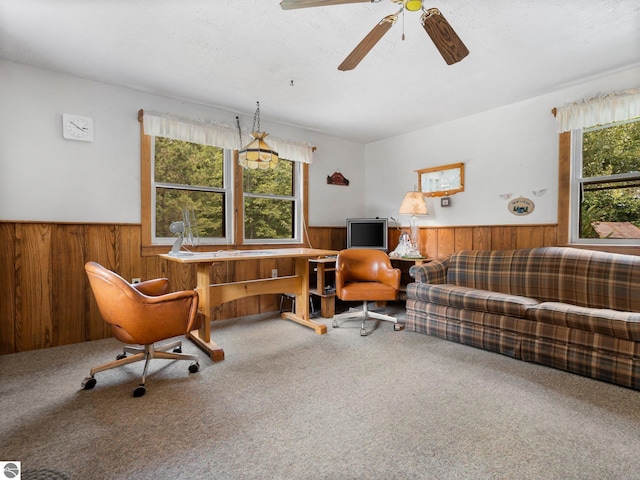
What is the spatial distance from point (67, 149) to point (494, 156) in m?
4.51

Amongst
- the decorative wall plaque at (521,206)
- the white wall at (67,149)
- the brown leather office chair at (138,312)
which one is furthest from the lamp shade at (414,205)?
the brown leather office chair at (138,312)

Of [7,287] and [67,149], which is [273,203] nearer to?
[67,149]

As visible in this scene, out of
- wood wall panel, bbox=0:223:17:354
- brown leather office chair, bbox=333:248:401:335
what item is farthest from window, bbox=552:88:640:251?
wood wall panel, bbox=0:223:17:354

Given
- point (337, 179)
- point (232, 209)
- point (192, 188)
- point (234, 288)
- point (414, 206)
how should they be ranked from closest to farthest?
1. point (234, 288)
2. point (192, 188)
3. point (232, 209)
4. point (414, 206)
5. point (337, 179)

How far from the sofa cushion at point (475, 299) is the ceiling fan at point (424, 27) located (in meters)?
1.97

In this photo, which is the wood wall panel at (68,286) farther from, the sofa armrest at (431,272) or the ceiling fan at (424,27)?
the sofa armrest at (431,272)

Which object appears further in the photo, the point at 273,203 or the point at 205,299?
the point at 273,203

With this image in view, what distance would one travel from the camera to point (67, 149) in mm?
3100

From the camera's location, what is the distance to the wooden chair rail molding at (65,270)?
2.90m

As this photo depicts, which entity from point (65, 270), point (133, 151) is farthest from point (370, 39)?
point (65, 270)

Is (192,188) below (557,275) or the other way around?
the other way around

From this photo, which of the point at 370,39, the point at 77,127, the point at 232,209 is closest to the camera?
the point at 370,39

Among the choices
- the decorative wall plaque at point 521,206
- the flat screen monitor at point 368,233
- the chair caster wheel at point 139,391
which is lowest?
the chair caster wheel at point 139,391

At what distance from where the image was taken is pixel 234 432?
5.82 ft
